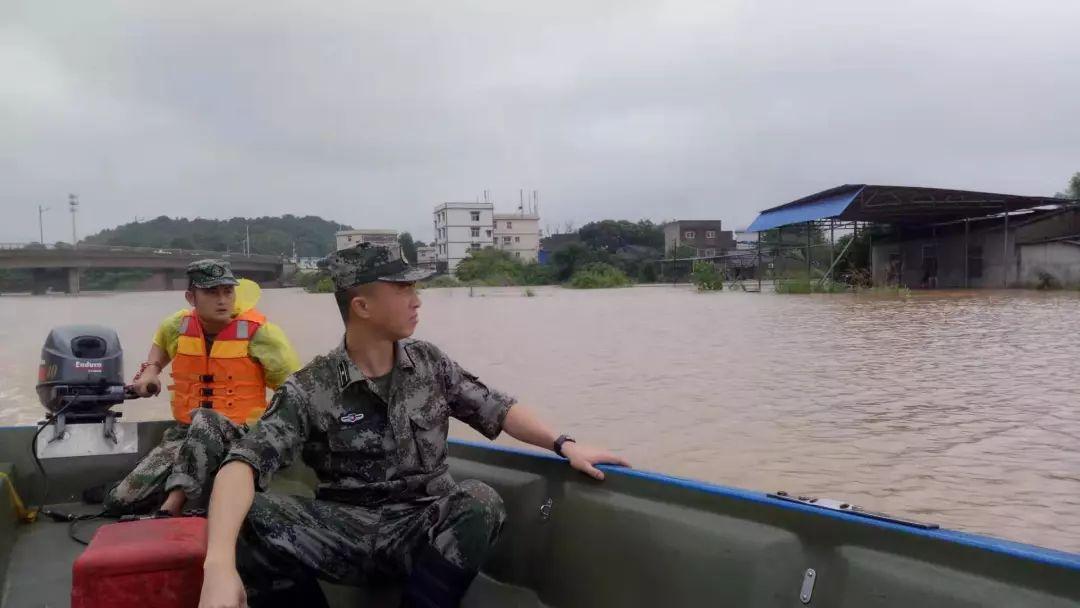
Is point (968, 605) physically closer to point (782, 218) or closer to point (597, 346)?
point (597, 346)

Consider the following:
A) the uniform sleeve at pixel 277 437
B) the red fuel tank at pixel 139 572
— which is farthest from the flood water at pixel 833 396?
the red fuel tank at pixel 139 572

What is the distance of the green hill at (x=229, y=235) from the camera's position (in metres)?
49.7

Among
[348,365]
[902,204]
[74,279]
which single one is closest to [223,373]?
[348,365]

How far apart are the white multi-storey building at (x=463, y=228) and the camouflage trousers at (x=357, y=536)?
217 ft

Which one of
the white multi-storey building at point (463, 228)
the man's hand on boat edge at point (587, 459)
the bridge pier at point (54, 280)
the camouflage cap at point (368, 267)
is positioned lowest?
the man's hand on boat edge at point (587, 459)

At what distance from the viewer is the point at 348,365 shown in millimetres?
2037

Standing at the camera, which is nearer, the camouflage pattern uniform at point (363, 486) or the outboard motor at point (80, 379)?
the camouflage pattern uniform at point (363, 486)

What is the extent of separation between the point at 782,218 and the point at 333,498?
82.5ft

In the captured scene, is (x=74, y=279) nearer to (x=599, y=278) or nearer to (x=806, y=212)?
(x=599, y=278)

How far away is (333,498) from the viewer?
2080mm

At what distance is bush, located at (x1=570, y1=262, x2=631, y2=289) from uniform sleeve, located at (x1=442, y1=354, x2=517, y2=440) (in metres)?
40.7

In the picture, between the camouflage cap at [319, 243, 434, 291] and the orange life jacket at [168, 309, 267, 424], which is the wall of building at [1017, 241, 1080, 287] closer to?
the orange life jacket at [168, 309, 267, 424]

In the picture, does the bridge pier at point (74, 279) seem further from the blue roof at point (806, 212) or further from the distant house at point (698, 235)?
the distant house at point (698, 235)

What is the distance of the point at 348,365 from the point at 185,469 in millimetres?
939
